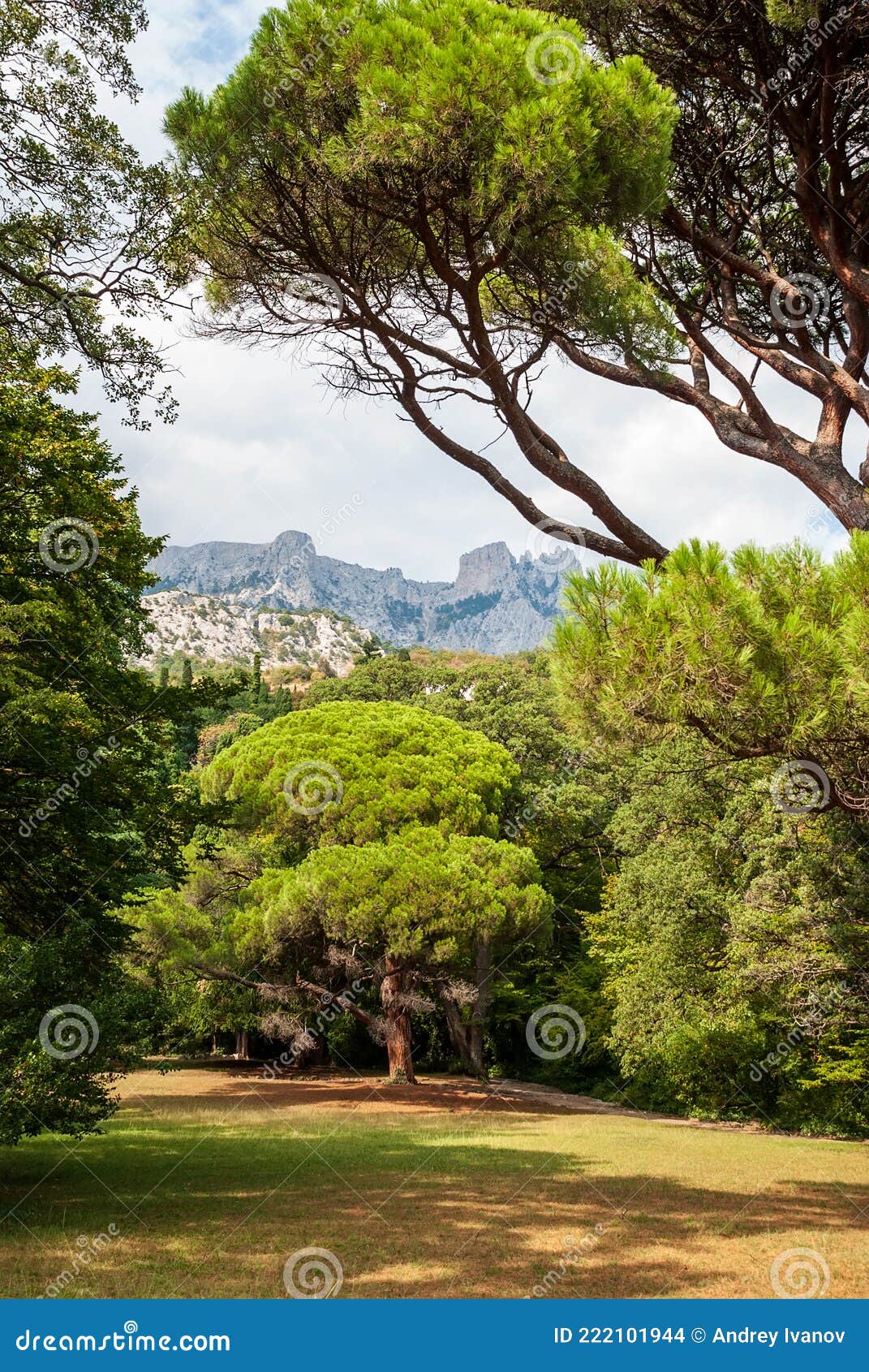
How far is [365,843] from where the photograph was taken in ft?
55.7

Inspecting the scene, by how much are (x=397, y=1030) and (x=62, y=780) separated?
43.3ft

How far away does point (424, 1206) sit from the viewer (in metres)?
7.73

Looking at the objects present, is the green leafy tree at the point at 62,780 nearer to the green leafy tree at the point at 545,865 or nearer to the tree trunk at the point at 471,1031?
the green leafy tree at the point at 545,865

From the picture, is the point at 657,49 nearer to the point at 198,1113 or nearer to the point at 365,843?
the point at 365,843

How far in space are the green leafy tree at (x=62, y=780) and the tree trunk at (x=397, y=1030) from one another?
934 centimetres

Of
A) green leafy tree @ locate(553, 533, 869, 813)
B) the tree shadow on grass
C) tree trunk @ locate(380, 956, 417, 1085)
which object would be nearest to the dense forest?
green leafy tree @ locate(553, 533, 869, 813)

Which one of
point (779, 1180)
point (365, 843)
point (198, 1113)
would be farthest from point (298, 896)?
point (779, 1180)

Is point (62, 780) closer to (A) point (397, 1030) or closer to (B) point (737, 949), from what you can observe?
(B) point (737, 949)

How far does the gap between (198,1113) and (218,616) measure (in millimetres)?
148275

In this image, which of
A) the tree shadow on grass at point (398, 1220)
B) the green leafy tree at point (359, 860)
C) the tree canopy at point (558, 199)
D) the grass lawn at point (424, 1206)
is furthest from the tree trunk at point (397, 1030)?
the tree canopy at point (558, 199)

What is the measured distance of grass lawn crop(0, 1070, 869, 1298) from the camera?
5.32 meters

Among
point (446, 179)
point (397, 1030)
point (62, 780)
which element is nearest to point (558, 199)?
point (446, 179)

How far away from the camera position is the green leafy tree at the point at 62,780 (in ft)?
20.7

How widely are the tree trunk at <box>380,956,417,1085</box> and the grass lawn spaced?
3.11 metres
